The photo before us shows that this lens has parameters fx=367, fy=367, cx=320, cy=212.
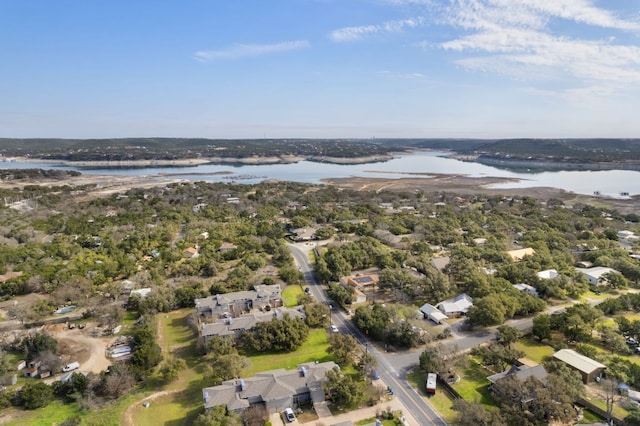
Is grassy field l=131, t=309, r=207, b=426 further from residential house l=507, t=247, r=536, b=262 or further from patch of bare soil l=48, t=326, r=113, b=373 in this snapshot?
residential house l=507, t=247, r=536, b=262

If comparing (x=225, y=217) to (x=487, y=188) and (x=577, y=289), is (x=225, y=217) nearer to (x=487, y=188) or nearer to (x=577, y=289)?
(x=577, y=289)

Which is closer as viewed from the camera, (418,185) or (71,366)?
(71,366)

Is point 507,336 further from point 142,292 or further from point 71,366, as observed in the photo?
point 142,292

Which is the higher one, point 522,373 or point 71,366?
point 522,373

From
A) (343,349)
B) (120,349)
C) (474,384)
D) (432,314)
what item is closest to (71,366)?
(120,349)

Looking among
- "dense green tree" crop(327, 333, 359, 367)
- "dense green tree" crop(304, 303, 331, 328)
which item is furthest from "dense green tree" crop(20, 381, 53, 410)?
"dense green tree" crop(327, 333, 359, 367)

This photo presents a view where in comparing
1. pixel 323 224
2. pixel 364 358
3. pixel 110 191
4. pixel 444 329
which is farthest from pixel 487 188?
pixel 110 191

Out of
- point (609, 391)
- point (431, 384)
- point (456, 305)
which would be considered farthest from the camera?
point (456, 305)

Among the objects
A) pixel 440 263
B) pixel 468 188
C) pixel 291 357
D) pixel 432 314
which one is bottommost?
pixel 291 357
